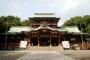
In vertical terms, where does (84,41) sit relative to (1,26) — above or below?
below

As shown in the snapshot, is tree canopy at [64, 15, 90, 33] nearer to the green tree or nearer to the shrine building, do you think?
the green tree

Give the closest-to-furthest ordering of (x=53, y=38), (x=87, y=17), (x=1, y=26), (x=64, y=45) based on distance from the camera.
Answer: (x=64, y=45), (x=53, y=38), (x=1, y=26), (x=87, y=17)

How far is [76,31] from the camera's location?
58375 mm

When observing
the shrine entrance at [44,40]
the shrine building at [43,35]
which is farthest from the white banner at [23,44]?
the shrine entrance at [44,40]

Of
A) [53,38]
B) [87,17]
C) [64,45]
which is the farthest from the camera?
[87,17]

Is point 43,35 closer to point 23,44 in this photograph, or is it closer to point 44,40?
point 44,40

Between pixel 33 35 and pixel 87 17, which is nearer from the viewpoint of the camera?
pixel 33 35

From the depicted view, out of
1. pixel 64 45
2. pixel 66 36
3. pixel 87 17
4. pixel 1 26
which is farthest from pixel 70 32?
pixel 87 17

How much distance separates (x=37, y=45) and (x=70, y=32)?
8.77m

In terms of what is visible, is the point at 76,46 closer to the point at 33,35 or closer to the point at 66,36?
the point at 66,36

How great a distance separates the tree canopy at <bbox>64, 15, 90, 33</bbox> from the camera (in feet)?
252

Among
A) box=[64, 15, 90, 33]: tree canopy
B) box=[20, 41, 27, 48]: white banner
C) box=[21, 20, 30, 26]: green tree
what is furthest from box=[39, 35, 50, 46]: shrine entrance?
box=[21, 20, 30, 26]: green tree

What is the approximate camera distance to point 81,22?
79125 millimetres

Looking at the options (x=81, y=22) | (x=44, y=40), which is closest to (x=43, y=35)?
(x=44, y=40)
